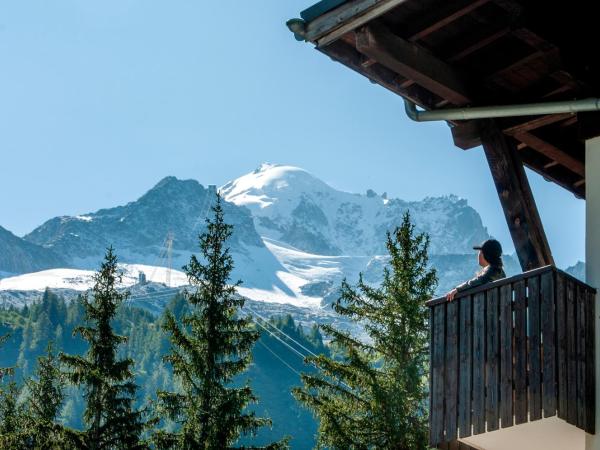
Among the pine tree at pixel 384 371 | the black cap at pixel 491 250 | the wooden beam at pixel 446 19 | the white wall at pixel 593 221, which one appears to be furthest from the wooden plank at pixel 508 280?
the pine tree at pixel 384 371

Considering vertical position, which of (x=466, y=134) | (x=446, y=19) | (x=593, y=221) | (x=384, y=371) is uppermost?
(x=446, y=19)

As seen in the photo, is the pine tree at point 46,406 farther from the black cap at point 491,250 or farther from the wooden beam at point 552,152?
the black cap at point 491,250

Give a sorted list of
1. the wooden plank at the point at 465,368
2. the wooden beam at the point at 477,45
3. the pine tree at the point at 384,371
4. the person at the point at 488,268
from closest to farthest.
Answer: the wooden plank at the point at 465,368 → the wooden beam at the point at 477,45 → the person at the point at 488,268 → the pine tree at the point at 384,371

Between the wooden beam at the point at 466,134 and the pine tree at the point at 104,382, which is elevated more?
the wooden beam at the point at 466,134

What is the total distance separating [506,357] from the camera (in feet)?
22.6

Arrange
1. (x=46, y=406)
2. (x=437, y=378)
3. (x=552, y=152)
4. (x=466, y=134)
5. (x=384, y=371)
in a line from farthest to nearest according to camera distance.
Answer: (x=46, y=406), (x=384, y=371), (x=552, y=152), (x=466, y=134), (x=437, y=378)

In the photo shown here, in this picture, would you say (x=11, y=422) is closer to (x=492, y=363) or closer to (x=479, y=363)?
(x=479, y=363)

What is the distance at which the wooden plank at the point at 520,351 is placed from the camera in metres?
6.71

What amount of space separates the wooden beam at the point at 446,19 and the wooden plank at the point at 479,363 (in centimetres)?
189

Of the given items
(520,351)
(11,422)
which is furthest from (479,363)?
(11,422)

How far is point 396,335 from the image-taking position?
66.5ft

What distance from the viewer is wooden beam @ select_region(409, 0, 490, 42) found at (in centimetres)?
678

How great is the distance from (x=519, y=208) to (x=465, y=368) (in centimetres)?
125

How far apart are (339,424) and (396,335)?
221 centimetres
